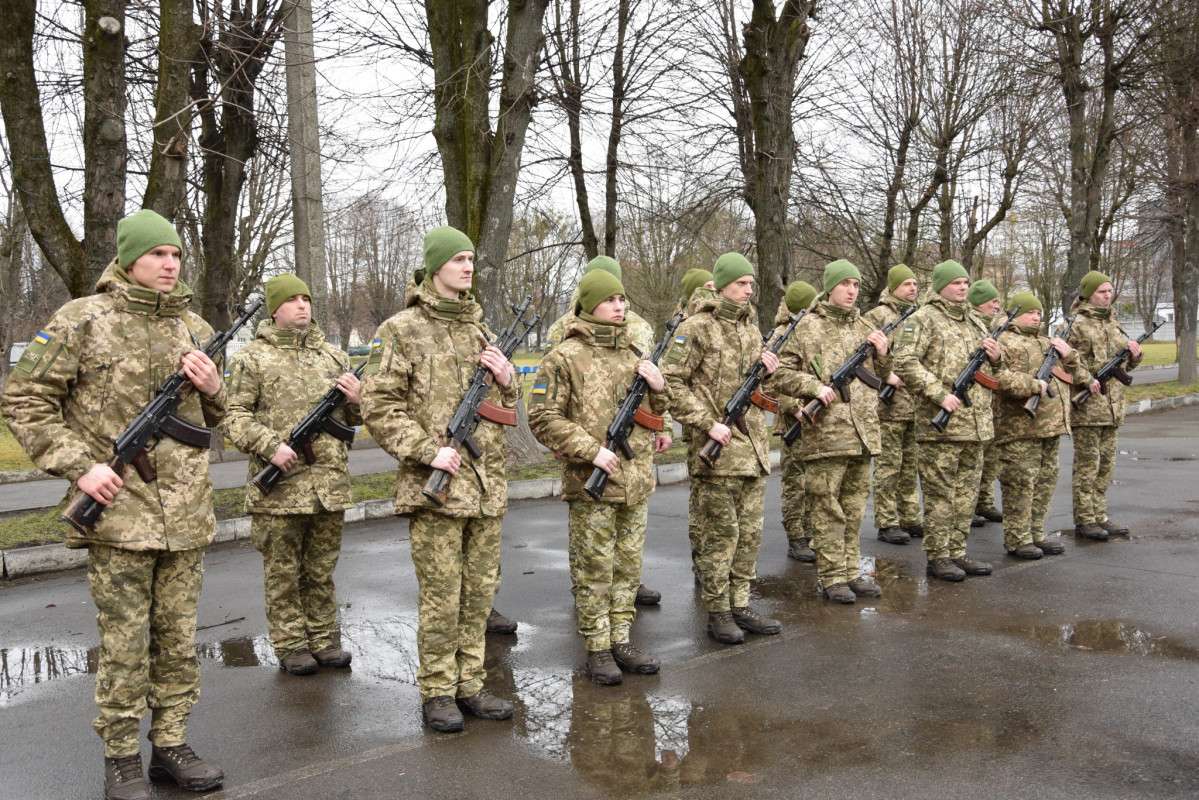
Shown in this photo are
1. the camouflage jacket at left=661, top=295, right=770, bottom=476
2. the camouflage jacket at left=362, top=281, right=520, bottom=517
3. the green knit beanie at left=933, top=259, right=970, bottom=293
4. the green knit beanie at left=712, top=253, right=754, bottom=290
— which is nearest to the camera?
the camouflage jacket at left=362, top=281, right=520, bottom=517

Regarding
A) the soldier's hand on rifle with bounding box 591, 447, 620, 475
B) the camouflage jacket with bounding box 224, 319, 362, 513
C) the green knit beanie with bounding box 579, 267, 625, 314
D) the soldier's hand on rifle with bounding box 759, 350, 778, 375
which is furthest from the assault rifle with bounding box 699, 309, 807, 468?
the camouflage jacket with bounding box 224, 319, 362, 513

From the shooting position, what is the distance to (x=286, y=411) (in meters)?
5.45

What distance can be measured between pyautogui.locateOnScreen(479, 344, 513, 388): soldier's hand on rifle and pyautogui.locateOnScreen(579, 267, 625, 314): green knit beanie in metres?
0.76

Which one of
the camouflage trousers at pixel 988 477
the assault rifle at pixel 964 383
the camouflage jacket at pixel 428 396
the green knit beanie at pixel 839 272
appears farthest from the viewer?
the camouflage trousers at pixel 988 477

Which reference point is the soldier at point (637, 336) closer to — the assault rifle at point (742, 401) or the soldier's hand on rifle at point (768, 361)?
the assault rifle at point (742, 401)

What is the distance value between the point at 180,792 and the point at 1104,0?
56.3 feet

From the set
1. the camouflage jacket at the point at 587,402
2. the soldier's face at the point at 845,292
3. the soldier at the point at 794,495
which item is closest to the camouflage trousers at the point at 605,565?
the camouflage jacket at the point at 587,402

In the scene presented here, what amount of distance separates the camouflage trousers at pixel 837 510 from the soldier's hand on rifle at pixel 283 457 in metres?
3.38

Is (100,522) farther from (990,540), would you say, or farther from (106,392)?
(990,540)

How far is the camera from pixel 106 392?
3.88 metres

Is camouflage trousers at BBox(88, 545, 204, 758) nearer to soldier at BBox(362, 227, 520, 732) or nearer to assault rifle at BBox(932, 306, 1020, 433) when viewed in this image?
soldier at BBox(362, 227, 520, 732)

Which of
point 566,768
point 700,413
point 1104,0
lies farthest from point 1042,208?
point 566,768

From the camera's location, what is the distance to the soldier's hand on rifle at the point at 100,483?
3.61 m

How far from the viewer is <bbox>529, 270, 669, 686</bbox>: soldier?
5.08m
